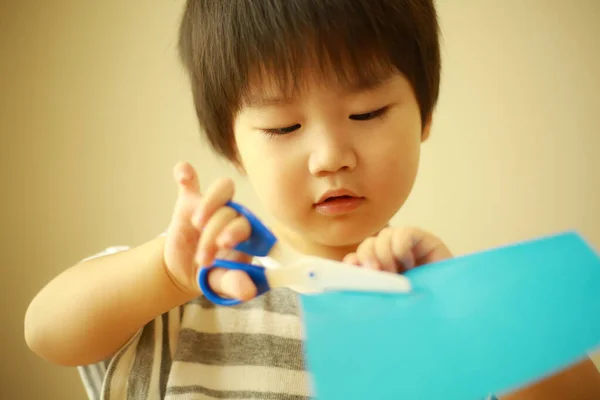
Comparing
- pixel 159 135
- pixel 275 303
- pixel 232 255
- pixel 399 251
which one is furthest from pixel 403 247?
pixel 159 135

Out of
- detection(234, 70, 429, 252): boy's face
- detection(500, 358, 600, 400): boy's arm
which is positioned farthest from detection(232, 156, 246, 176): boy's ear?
detection(500, 358, 600, 400): boy's arm

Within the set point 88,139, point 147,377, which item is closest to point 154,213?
point 88,139

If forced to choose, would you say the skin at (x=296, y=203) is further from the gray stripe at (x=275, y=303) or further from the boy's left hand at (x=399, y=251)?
the gray stripe at (x=275, y=303)

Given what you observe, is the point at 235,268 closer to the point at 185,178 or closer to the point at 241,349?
the point at 185,178

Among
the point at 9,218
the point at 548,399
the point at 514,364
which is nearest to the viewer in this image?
the point at 514,364

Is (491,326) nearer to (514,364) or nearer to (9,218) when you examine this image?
(514,364)

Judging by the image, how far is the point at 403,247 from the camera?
292 mm

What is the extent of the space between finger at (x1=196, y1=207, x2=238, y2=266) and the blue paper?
6 centimetres

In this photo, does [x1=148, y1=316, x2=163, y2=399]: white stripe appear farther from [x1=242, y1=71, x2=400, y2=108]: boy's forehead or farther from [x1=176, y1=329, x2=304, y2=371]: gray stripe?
[x1=242, y1=71, x2=400, y2=108]: boy's forehead

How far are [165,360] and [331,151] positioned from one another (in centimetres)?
26

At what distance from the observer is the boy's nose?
333 mm

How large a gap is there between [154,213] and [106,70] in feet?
0.81

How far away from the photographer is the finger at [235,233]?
0.25 metres

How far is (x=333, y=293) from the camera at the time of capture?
9.5 inches
